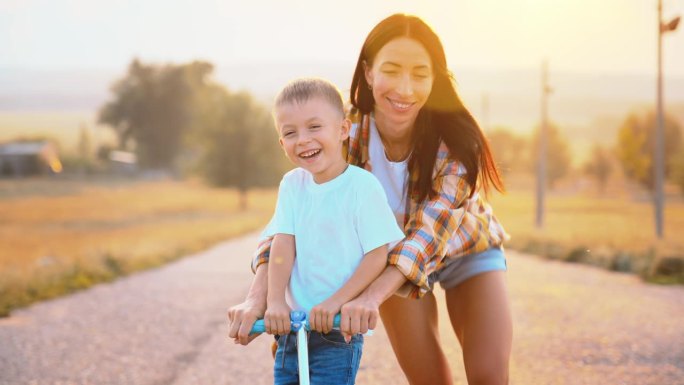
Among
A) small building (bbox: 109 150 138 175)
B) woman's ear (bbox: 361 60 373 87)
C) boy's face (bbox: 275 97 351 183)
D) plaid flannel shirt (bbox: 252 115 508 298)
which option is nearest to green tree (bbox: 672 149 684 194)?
small building (bbox: 109 150 138 175)

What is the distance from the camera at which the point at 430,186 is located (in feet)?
11.6

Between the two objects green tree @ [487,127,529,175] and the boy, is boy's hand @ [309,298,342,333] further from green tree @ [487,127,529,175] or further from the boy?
green tree @ [487,127,529,175]

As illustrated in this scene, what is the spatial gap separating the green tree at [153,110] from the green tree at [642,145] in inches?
1511

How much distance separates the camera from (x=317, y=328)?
2689 millimetres

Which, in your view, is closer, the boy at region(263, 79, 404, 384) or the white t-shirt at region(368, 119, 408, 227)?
the boy at region(263, 79, 404, 384)

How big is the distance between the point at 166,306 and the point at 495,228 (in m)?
6.32

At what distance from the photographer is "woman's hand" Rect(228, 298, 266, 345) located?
9.13ft

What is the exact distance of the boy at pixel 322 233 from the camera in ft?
9.14

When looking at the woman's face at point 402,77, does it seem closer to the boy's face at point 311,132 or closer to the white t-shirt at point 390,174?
the white t-shirt at point 390,174

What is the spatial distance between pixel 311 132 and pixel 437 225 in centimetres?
80

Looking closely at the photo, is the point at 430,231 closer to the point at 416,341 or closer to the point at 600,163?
the point at 416,341

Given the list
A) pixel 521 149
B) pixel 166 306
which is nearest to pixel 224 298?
pixel 166 306

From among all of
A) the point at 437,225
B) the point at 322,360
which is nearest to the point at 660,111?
the point at 437,225

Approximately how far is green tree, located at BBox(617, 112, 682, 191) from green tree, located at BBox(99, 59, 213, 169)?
38373 millimetres
